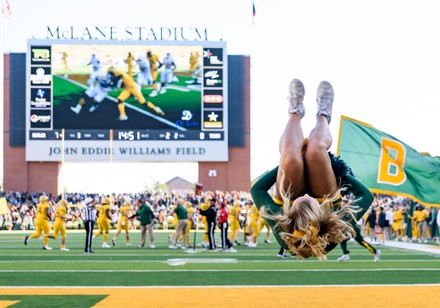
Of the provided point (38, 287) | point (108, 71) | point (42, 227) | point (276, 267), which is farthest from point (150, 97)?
point (38, 287)

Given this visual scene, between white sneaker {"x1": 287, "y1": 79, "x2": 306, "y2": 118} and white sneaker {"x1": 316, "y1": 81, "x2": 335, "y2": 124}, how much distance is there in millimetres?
312

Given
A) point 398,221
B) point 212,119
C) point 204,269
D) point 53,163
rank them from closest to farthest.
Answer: point 204,269 → point 398,221 → point 212,119 → point 53,163

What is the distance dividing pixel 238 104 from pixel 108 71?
807 cm

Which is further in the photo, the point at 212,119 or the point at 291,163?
the point at 212,119

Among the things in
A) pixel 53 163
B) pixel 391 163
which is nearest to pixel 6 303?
pixel 391 163

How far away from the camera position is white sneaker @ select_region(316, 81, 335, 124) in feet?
26.9

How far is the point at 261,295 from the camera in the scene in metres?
12.0

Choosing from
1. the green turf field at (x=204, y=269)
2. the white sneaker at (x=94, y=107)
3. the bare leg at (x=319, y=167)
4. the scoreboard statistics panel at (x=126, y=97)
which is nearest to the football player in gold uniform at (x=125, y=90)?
the scoreboard statistics panel at (x=126, y=97)

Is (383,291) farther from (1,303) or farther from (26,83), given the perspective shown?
(26,83)

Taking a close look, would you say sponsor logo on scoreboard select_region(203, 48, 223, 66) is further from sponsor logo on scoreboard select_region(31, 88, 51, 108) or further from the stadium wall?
sponsor logo on scoreboard select_region(31, 88, 51, 108)

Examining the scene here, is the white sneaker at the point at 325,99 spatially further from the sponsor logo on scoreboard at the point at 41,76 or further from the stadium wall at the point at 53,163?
the stadium wall at the point at 53,163

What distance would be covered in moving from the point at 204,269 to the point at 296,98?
28.8ft

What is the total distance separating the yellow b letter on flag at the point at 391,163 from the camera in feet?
52.6

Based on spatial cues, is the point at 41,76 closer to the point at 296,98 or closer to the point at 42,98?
the point at 42,98
